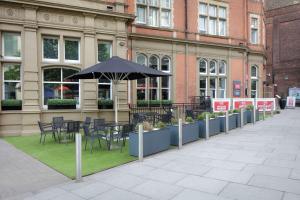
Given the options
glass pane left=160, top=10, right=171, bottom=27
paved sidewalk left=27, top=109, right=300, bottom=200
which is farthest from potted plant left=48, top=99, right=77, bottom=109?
glass pane left=160, top=10, right=171, bottom=27

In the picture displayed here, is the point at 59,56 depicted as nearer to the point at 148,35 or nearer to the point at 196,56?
the point at 148,35

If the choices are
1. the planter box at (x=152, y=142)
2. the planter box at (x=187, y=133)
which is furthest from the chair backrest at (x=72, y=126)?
the planter box at (x=187, y=133)

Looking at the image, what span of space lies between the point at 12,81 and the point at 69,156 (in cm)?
629

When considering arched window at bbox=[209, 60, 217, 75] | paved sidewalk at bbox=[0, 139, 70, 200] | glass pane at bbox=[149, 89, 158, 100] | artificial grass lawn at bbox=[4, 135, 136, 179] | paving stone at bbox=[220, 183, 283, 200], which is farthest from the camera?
arched window at bbox=[209, 60, 217, 75]

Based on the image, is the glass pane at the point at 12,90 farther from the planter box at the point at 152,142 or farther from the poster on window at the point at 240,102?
the poster on window at the point at 240,102

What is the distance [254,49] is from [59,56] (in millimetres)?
16419

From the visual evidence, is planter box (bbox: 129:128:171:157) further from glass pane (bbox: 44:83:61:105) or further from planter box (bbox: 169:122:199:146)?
glass pane (bbox: 44:83:61:105)

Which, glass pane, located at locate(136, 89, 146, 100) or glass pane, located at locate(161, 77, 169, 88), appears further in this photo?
glass pane, located at locate(161, 77, 169, 88)

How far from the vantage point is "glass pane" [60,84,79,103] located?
13525mm

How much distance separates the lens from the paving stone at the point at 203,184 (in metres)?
5.14

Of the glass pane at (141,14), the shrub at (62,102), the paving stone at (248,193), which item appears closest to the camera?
the paving stone at (248,193)

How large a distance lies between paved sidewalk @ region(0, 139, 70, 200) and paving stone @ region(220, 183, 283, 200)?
3.26 meters

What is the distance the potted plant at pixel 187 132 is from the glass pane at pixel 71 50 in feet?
22.7

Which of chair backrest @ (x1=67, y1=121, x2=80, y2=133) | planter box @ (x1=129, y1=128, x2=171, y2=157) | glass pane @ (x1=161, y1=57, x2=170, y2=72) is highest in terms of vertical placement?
glass pane @ (x1=161, y1=57, x2=170, y2=72)
